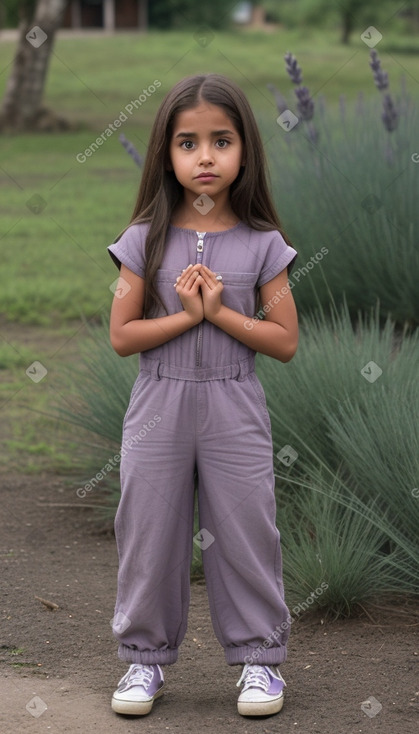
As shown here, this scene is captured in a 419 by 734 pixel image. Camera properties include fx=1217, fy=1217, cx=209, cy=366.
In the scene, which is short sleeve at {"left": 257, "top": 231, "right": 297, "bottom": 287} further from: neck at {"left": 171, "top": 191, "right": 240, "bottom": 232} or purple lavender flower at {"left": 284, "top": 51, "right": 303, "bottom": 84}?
purple lavender flower at {"left": 284, "top": 51, "right": 303, "bottom": 84}

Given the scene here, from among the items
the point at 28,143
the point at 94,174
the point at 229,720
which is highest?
the point at 28,143

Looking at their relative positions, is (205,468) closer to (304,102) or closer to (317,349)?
(317,349)

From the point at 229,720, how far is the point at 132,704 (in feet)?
0.75

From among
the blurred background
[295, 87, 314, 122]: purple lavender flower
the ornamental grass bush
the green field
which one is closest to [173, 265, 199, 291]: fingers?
the ornamental grass bush

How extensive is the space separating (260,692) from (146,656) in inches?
10.9

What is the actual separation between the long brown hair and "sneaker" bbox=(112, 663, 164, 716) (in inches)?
33.4

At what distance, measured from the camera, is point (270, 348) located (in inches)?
109

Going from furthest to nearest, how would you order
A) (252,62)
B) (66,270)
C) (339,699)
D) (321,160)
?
(252,62)
(66,270)
(321,160)
(339,699)

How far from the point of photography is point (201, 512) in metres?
2.82

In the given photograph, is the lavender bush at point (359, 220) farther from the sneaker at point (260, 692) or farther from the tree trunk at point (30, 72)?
the tree trunk at point (30, 72)

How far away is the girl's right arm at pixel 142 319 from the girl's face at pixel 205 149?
0.68ft

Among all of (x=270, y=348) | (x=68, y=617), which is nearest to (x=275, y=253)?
(x=270, y=348)

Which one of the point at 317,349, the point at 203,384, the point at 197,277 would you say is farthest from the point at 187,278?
the point at 317,349

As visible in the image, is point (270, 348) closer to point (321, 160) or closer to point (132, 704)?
point (132, 704)
